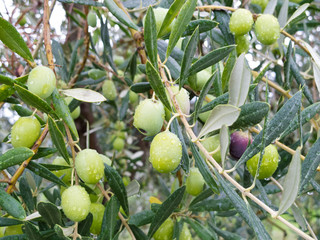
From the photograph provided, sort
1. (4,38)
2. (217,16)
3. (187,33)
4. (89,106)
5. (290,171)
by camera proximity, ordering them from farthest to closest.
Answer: (89,106)
(217,16)
(187,33)
(4,38)
(290,171)

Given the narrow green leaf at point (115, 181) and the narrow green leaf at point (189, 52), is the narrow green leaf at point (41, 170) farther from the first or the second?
the narrow green leaf at point (189, 52)

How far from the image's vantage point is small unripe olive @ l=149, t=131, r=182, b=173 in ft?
2.42

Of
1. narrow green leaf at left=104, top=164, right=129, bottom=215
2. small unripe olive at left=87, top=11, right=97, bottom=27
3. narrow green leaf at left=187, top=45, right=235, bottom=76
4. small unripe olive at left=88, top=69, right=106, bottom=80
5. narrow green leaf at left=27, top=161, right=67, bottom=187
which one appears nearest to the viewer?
narrow green leaf at left=187, top=45, right=235, bottom=76

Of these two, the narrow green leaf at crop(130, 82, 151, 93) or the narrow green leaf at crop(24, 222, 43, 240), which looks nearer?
the narrow green leaf at crop(24, 222, 43, 240)

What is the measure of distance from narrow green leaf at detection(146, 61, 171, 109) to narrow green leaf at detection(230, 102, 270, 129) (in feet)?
0.52

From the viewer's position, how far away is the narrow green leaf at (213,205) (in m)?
1.16

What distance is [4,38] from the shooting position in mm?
847

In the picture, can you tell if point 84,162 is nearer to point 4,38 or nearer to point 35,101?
point 35,101

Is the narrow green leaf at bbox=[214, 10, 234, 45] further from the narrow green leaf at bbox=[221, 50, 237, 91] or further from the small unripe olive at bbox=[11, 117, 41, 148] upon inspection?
the small unripe olive at bbox=[11, 117, 41, 148]

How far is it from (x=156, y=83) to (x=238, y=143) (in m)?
0.34

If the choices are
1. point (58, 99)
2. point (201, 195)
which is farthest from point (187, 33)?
point (201, 195)

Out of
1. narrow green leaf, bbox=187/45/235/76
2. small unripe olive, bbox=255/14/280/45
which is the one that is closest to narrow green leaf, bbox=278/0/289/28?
small unripe olive, bbox=255/14/280/45

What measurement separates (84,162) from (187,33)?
454 millimetres

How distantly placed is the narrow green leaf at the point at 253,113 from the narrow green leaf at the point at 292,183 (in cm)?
10
